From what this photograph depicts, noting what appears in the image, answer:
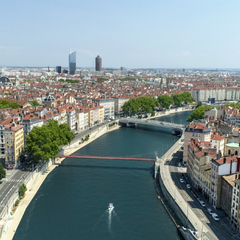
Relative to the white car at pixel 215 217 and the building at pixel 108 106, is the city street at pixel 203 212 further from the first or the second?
the building at pixel 108 106

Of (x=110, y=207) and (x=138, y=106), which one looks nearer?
(x=110, y=207)

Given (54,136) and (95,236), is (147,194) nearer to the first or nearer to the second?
(95,236)

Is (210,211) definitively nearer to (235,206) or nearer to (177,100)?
(235,206)

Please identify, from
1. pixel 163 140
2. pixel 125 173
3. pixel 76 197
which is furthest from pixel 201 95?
pixel 76 197

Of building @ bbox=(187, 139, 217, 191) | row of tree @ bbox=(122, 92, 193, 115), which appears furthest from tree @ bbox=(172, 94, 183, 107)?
building @ bbox=(187, 139, 217, 191)

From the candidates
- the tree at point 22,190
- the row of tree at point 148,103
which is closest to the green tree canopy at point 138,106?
the row of tree at point 148,103

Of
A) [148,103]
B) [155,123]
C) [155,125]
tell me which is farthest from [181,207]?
[148,103]
